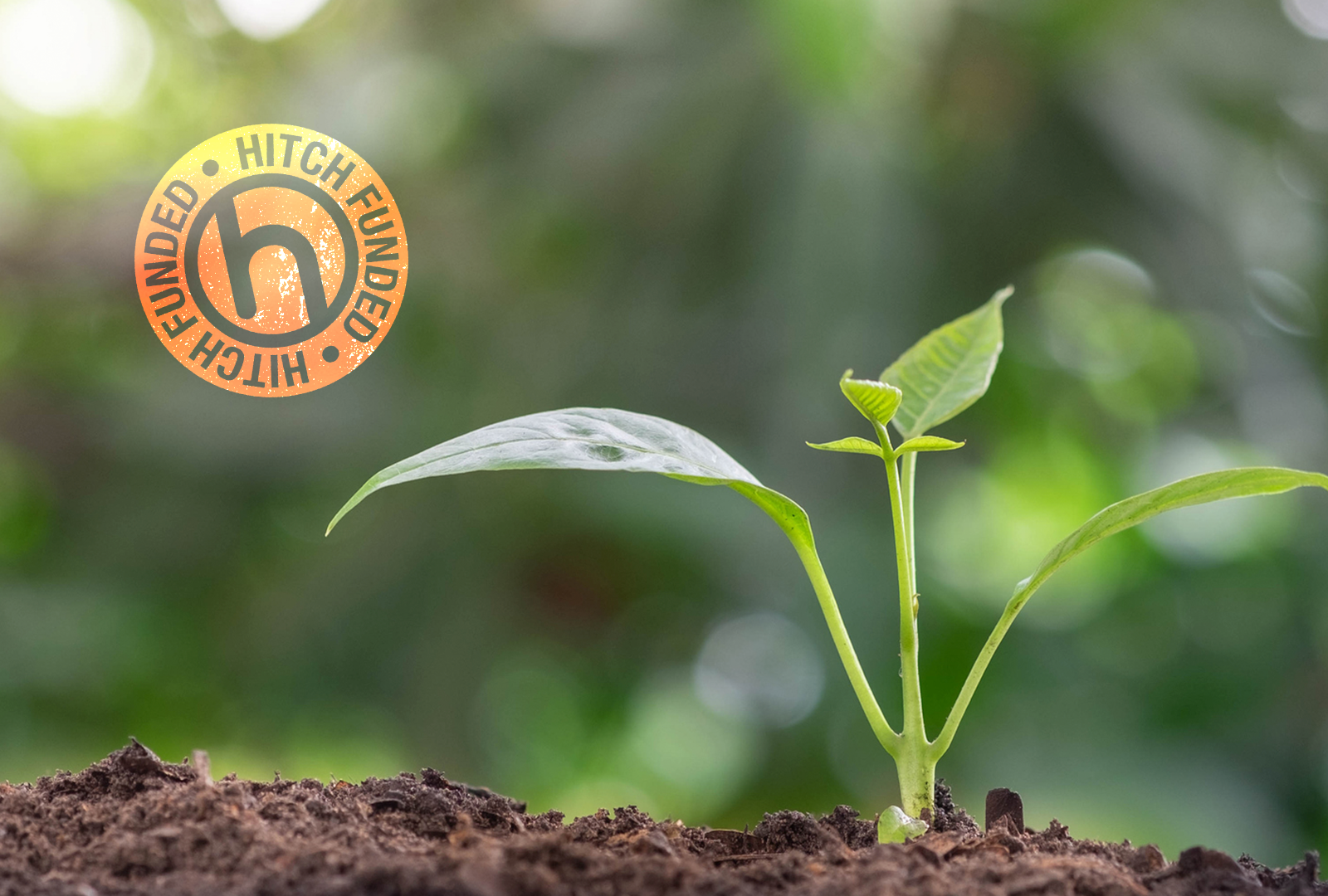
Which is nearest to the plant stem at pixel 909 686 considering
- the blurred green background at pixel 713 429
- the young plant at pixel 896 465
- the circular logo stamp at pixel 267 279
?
the young plant at pixel 896 465

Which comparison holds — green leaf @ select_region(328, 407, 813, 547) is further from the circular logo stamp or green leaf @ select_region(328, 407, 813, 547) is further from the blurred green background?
the blurred green background

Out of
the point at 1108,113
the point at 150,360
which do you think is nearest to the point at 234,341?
the point at 150,360

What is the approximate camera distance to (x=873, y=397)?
448 millimetres

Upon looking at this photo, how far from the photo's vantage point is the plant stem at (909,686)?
0.50m

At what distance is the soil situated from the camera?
14.6 inches

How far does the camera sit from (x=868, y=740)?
6.44 feet

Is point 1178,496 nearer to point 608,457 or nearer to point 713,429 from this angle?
point 608,457

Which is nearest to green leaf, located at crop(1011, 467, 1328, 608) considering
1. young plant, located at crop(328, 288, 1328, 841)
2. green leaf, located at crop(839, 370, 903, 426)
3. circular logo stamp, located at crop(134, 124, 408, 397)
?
young plant, located at crop(328, 288, 1328, 841)

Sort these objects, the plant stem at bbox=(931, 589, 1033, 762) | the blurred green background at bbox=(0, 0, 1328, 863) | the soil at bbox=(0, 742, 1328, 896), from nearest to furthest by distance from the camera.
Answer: the soil at bbox=(0, 742, 1328, 896) < the plant stem at bbox=(931, 589, 1033, 762) < the blurred green background at bbox=(0, 0, 1328, 863)

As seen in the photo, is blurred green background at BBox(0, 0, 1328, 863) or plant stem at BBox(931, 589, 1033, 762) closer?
plant stem at BBox(931, 589, 1033, 762)

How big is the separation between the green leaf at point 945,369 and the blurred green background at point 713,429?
1328 mm

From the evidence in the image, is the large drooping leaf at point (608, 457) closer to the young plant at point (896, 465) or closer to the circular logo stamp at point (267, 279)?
the young plant at point (896, 465)

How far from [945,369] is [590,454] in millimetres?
244

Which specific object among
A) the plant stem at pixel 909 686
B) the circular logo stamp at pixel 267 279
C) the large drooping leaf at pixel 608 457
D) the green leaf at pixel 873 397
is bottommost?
the plant stem at pixel 909 686
